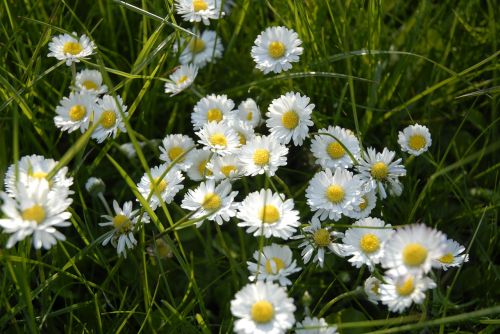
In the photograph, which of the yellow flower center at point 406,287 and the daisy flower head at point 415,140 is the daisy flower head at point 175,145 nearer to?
the daisy flower head at point 415,140

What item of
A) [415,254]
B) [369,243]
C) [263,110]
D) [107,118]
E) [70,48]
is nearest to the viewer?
[415,254]

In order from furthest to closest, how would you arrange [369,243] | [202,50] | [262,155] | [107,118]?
[202,50] → [107,118] → [262,155] → [369,243]

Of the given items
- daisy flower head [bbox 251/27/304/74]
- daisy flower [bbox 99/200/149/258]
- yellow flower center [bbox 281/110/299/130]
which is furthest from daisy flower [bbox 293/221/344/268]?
daisy flower head [bbox 251/27/304/74]

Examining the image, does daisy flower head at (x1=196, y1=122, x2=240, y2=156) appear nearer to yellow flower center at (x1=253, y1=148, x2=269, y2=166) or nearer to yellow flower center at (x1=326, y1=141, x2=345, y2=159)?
yellow flower center at (x1=253, y1=148, x2=269, y2=166)

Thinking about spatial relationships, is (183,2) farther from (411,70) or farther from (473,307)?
(473,307)

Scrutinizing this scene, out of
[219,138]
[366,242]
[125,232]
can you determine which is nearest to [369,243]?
[366,242]

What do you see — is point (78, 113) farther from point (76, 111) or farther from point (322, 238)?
point (322, 238)

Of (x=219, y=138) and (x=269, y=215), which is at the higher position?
(x=219, y=138)

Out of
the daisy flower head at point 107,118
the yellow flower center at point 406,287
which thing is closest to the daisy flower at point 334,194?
the yellow flower center at point 406,287
